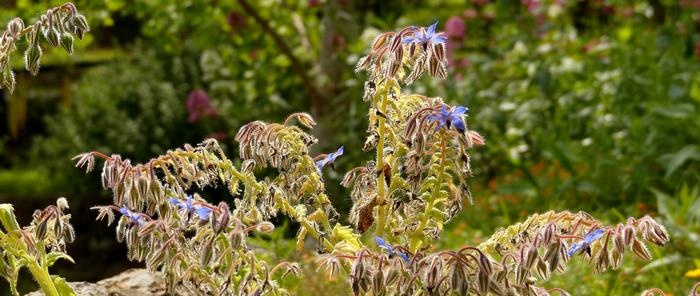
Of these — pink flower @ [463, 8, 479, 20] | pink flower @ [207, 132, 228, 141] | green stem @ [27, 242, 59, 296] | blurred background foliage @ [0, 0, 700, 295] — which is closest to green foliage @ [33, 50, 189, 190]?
blurred background foliage @ [0, 0, 700, 295]

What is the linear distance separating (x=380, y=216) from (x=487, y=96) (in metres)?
4.13

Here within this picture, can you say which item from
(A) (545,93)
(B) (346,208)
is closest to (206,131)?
(B) (346,208)

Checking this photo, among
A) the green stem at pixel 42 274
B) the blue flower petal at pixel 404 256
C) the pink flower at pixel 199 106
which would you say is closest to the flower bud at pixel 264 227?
the blue flower petal at pixel 404 256

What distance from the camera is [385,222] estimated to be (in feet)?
7.38

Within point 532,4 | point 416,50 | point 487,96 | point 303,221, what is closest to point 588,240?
point 416,50

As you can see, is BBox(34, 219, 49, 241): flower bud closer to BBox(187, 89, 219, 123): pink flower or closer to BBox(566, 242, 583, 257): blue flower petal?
BBox(566, 242, 583, 257): blue flower petal

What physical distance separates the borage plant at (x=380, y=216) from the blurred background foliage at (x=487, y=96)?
62.2 inches

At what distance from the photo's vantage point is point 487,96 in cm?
628

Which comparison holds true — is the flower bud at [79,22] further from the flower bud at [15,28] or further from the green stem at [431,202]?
the green stem at [431,202]

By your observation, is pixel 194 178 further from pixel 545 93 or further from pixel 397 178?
pixel 545 93

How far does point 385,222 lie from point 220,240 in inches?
15.7

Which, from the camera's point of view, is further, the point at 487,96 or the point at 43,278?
the point at 487,96

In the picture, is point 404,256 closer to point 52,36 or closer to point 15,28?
point 52,36

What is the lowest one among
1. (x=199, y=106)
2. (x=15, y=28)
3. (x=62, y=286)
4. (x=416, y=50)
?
(x=62, y=286)
